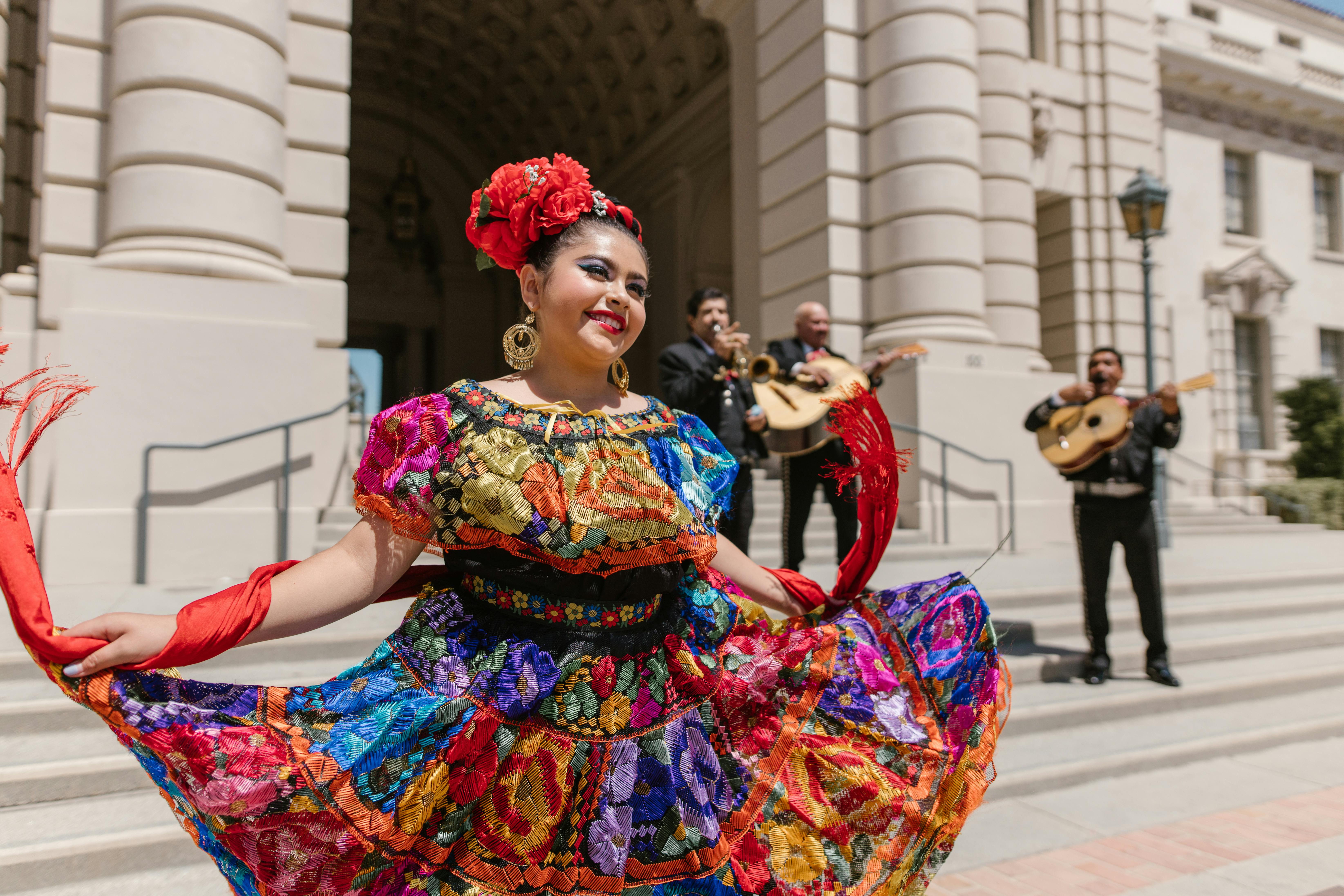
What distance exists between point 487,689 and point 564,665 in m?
0.15

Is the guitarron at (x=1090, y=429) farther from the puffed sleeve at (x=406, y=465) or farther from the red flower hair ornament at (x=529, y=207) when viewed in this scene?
the puffed sleeve at (x=406, y=465)

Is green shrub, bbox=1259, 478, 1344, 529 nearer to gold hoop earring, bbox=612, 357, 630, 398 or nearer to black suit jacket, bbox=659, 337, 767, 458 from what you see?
black suit jacket, bbox=659, 337, 767, 458

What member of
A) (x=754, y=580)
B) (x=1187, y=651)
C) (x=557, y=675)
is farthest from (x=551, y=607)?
(x=1187, y=651)

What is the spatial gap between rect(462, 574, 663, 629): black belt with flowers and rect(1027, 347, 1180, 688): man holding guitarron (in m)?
4.03

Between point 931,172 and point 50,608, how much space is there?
29.1ft

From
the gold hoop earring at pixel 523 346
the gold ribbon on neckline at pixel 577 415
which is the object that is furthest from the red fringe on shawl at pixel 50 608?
the gold hoop earring at pixel 523 346

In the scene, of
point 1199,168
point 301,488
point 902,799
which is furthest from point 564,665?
point 1199,168

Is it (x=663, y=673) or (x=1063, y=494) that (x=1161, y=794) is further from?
(x=1063, y=494)

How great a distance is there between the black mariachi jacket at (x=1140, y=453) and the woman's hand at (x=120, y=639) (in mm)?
4865

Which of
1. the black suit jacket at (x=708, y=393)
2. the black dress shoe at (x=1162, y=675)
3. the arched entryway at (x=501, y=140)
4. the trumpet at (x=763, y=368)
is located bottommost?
the black dress shoe at (x=1162, y=675)

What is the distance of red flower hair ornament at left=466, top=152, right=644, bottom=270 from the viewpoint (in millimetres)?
1791

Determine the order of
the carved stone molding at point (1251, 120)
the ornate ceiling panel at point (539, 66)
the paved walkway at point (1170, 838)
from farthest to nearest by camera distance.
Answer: the carved stone molding at point (1251, 120) → the ornate ceiling panel at point (539, 66) → the paved walkway at point (1170, 838)

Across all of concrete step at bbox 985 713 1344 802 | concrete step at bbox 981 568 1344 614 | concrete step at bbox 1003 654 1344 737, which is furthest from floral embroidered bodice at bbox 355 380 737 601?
concrete step at bbox 981 568 1344 614

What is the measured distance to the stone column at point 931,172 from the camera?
8.69m
